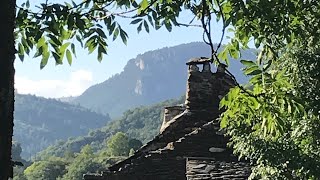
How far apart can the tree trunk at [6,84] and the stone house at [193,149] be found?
8487 millimetres

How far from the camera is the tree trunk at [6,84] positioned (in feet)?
9.07

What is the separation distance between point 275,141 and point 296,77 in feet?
3.37

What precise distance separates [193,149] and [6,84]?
1074cm

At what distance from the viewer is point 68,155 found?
118 metres

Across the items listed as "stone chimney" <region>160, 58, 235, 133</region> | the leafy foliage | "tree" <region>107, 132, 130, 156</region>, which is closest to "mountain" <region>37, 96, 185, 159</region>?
"tree" <region>107, 132, 130, 156</region>

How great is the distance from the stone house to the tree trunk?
334 inches

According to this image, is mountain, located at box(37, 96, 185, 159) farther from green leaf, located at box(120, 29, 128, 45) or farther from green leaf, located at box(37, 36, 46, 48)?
green leaf, located at box(37, 36, 46, 48)

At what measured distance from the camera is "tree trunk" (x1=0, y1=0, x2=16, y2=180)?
276cm

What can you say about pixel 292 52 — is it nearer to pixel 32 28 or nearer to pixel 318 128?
pixel 318 128

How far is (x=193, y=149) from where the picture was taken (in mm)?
13367

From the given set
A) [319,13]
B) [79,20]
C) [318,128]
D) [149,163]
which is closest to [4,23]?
[79,20]

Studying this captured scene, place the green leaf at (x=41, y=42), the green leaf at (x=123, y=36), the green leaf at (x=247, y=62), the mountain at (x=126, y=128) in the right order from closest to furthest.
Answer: the green leaf at (x=41, y=42) → the green leaf at (x=123, y=36) → the green leaf at (x=247, y=62) → the mountain at (x=126, y=128)

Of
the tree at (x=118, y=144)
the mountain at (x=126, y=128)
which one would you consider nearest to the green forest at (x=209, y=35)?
the tree at (x=118, y=144)

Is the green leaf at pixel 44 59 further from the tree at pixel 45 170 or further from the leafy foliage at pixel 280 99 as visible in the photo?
the tree at pixel 45 170
